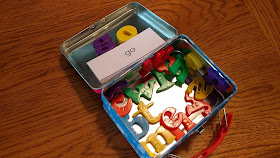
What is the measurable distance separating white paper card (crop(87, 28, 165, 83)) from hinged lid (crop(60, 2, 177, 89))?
0.02m

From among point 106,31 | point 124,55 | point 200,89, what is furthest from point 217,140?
point 106,31

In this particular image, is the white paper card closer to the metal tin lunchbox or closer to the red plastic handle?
the metal tin lunchbox

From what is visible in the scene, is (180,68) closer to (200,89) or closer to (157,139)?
(200,89)

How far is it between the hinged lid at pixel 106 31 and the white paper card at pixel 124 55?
2 centimetres

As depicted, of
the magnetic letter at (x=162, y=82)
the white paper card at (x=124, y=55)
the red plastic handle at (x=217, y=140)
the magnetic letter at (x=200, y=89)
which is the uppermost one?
the white paper card at (x=124, y=55)

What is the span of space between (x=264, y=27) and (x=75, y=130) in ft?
2.02

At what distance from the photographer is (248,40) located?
25.9 inches

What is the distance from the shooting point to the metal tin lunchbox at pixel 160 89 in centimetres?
51

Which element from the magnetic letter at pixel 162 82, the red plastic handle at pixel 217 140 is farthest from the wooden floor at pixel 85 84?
the magnetic letter at pixel 162 82

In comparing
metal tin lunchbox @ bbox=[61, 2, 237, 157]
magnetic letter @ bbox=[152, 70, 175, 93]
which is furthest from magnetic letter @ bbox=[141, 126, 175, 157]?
magnetic letter @ bbox=[152, 70, 175, 93]

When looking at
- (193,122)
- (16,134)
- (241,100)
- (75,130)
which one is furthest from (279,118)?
(16,134)

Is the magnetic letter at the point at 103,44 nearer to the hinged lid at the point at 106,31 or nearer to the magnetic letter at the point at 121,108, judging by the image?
the hinged lid at the point at 106,31

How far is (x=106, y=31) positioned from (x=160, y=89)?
0.85 feet

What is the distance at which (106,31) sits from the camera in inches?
26.9
